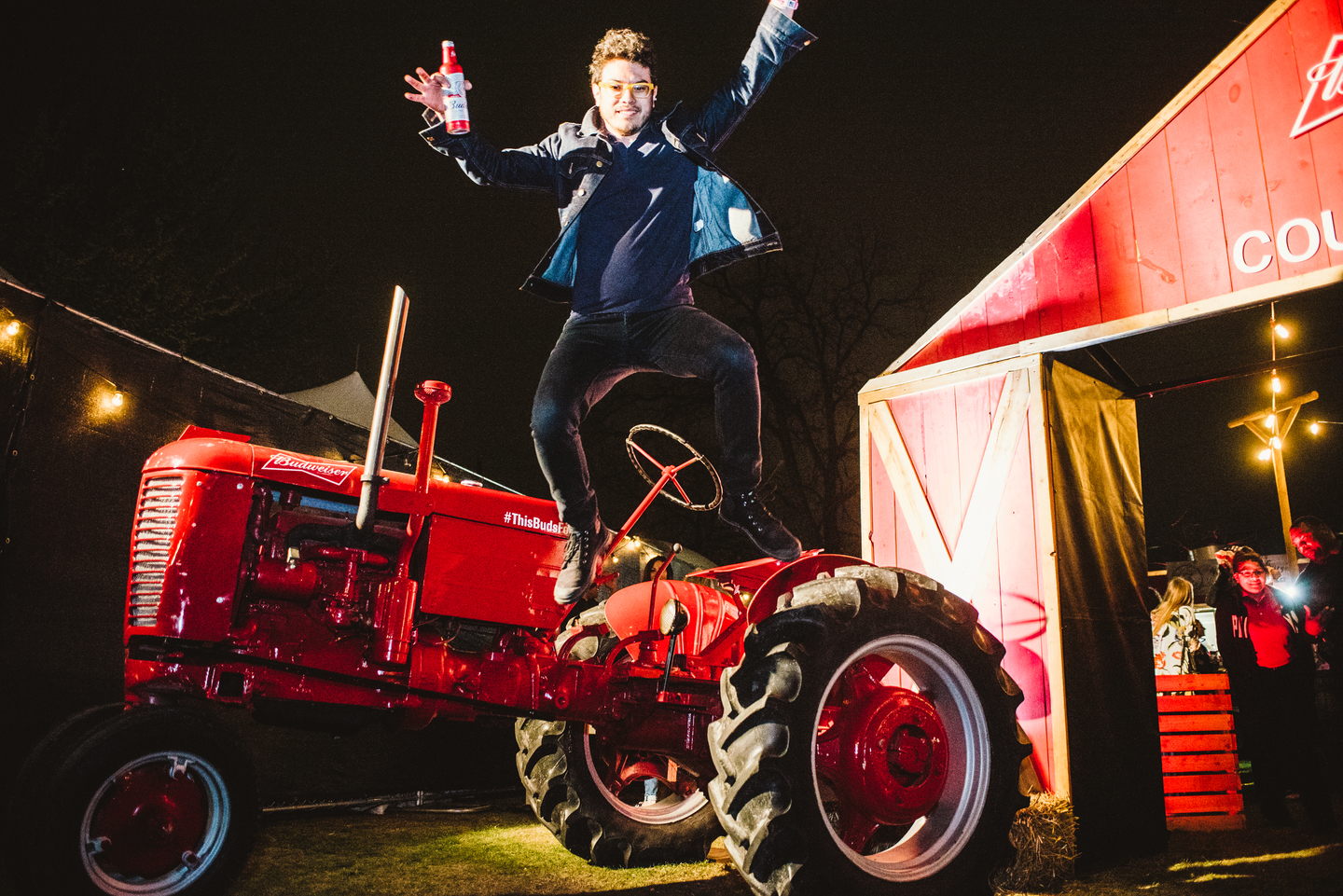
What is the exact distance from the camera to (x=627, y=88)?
107 inches

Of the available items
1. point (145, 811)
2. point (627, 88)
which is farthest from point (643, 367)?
point (145, 811)

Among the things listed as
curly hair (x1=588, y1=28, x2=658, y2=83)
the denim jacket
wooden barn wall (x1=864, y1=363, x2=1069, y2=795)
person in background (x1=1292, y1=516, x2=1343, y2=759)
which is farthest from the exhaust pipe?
person in background (x1=1292, y1=516, x2=1343, y2=759)

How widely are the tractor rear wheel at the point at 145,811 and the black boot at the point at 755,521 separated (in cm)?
180

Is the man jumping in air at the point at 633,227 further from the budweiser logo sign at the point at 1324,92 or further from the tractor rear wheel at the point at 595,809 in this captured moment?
the budweiser logo sign at the point at 1324,92

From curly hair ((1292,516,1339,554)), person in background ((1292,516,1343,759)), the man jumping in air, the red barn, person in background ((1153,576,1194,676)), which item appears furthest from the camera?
person in background ((1153,576,1194,676))

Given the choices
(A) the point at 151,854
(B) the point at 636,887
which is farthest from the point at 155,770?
(B) the point at 636,887

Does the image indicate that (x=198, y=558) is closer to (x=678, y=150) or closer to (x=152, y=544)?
(x=152, y=544)

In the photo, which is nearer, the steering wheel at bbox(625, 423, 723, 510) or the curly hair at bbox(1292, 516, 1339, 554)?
the steering wheel at bbox(625, 423, 723, 510)

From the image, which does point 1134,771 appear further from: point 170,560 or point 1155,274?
point 170,560

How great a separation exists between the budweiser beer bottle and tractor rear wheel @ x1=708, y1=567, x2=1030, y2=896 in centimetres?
190

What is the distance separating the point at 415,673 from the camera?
2.95m

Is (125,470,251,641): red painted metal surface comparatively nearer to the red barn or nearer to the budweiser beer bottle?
the budweiser beer bottle

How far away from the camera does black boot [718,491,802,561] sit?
298 cm

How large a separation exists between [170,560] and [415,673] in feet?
2.95
